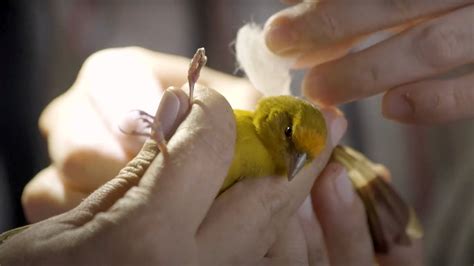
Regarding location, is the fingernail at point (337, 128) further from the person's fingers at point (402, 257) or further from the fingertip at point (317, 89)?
Answer: the person's fingers at point (402, 257)

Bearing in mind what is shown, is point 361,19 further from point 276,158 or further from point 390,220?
point 390,220

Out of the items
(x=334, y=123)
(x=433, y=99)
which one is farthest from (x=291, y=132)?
(x=433, y=99)

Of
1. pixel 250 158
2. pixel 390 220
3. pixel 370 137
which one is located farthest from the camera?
pixel 370 137

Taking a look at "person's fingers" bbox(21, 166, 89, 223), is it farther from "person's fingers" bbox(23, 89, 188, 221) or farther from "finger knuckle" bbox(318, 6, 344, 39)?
"finger knuckle" bbox(318, 6, 344, 39)

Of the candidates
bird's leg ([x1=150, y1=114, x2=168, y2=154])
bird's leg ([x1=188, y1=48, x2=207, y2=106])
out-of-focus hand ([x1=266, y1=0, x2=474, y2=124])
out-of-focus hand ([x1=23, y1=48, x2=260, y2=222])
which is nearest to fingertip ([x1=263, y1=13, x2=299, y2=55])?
out-of-focus hand ([x1=266, y1=0, x2=474, y2=124])

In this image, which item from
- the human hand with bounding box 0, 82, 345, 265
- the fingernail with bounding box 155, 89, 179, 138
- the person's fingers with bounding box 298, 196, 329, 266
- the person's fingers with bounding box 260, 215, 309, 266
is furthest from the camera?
the person's fingers with bounding box 298, 196, 329, 266

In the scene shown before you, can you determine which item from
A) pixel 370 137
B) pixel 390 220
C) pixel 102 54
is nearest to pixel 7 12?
pixel 102 54
